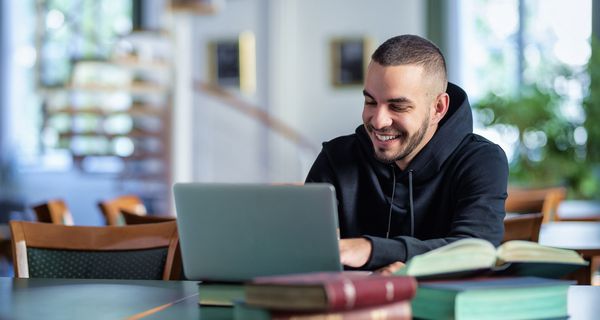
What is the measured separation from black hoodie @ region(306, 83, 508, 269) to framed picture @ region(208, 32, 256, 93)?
832 cm

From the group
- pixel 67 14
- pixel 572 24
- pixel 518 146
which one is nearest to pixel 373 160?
pixel 518 146

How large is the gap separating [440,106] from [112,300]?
0.88 meters

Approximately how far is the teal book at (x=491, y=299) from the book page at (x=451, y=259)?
2 cm

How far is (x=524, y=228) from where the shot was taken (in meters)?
2.81

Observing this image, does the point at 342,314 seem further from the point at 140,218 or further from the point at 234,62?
the point at 234,62

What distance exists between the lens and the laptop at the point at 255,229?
1.40m

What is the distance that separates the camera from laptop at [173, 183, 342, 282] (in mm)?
1404

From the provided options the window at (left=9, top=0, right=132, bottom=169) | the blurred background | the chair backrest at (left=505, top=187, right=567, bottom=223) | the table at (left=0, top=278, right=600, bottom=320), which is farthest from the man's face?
the window at (left=9, top=0, right=132, bottom=169)

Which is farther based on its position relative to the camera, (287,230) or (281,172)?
(281,172)

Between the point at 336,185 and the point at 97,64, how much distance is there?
8.26m

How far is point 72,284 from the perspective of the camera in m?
1.93

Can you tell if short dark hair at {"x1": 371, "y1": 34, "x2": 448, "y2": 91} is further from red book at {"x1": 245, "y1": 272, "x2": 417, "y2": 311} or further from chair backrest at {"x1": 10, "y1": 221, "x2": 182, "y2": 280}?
red book at {"x1": 245, "y1": 272, "x2": 417, "y2": 311}

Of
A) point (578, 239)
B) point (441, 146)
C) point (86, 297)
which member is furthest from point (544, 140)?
point (86, 297)

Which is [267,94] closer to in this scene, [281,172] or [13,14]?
[281,172]
